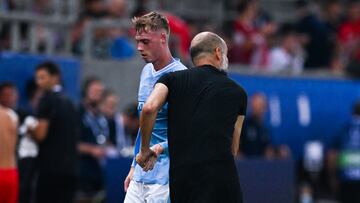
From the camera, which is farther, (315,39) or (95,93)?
(315,39)

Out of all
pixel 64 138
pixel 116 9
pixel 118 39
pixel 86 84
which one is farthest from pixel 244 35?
pixel 64 138

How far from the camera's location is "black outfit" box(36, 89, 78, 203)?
552 inches

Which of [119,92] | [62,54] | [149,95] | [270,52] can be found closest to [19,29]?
[62,54]

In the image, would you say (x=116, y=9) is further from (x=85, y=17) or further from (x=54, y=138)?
(x=54, y=138)

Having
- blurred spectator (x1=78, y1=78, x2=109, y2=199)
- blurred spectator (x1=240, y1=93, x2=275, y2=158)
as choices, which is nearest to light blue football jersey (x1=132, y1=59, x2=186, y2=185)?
blurred spectator (x1=78, y1=78, x2=109, y2=199)

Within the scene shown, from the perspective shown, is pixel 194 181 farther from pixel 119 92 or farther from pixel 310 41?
pixel 310 41

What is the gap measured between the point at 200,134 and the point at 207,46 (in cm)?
64

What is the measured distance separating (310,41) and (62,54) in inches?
213

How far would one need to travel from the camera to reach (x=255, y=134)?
16.8 meters

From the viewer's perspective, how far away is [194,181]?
8.41m

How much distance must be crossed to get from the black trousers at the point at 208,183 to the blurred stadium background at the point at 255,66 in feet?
21.2

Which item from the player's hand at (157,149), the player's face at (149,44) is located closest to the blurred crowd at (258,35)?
the player's face at (149,44)

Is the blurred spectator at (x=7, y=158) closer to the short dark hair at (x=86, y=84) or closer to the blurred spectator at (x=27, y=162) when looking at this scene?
the blurred spectator at (x=27, y=162)

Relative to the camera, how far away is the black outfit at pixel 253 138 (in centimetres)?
1677
